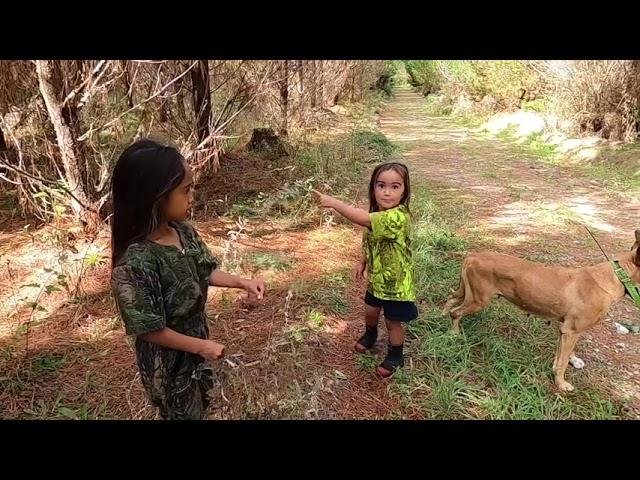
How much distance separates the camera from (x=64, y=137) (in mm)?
4648

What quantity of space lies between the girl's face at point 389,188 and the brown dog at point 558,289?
1349 mm

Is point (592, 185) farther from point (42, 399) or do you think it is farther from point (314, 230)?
point (42, 399)

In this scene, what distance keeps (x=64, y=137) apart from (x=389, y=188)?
3631 mm

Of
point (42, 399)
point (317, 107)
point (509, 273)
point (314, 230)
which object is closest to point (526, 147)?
point (317, 107)

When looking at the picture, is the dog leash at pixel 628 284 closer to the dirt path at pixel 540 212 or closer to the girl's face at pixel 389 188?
the dirt path at pixel 540 212

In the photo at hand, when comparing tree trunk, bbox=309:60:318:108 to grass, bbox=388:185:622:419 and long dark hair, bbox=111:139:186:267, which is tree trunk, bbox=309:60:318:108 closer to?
grass, bbox=388:185:622:419

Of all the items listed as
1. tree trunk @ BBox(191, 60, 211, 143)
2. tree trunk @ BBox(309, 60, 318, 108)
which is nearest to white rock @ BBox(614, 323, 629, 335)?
tree trunk @ BBox(191, 60, 211, 143)

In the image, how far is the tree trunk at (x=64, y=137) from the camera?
4.39m

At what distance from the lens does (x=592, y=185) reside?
944 centimetres

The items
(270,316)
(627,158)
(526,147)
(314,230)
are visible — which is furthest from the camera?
(526,147)

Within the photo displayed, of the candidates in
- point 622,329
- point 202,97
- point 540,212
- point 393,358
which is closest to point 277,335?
point 393,358

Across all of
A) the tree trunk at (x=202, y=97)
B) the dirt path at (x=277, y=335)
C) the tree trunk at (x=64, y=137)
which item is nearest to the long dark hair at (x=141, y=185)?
the dirt path at (x=277, y=335)

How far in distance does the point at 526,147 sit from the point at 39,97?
524 inches

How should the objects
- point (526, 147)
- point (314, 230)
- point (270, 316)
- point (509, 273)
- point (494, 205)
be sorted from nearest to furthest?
point (509, 273)
point (270, 316)
point (314, 230)
point (494, 205)
point (526, 147)
